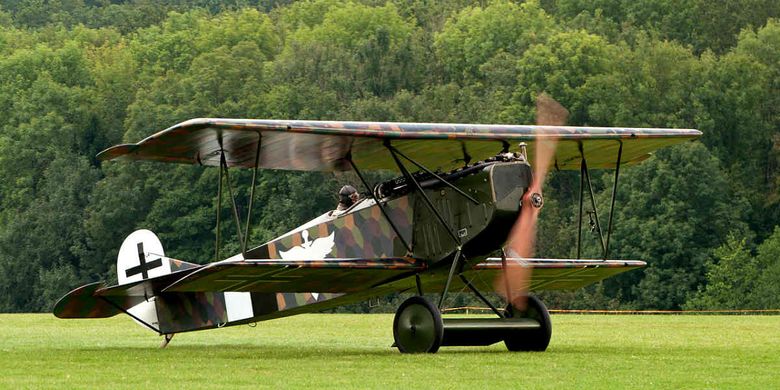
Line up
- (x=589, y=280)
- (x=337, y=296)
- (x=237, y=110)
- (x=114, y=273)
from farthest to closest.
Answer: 1. (x=237, y=110)
2. (x=114, y=273)
3. (x=589, y=280)
4. (x=337, y=296)

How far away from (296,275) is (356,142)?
1.87 meters

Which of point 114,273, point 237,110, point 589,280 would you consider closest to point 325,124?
point 589,280

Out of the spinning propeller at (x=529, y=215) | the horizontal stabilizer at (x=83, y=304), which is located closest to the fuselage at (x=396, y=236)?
the spinning propeller at (x=529, y=215)

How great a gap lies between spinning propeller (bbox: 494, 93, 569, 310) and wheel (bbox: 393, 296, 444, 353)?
1373 mm

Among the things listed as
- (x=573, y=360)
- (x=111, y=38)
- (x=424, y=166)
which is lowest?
(x=573, y=360)

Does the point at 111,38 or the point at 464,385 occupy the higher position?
the point at 111,38

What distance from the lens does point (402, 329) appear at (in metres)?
18.6

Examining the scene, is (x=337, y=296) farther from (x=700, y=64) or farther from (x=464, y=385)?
(x=700, y=64)

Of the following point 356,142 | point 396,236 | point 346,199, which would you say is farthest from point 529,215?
point 346,199

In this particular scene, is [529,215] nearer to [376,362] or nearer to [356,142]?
[356,142]

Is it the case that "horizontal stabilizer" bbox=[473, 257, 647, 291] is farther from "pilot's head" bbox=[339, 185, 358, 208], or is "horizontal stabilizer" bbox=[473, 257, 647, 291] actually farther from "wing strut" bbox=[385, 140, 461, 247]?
"pilot's head" bbox=[339, 185, 358, 208]

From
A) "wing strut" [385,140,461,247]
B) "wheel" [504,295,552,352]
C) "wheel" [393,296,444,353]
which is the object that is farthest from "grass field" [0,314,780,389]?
"wing strut" [385,140,461,247]

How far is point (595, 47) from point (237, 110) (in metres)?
20.2

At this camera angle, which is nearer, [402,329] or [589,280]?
[402,329]
